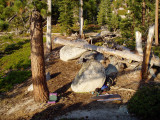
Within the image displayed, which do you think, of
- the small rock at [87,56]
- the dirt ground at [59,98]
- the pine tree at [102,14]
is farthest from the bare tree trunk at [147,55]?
the pine tree at [102,14]

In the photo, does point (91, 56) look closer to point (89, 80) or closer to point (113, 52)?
point (113, 52)

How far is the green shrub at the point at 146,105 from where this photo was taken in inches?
196

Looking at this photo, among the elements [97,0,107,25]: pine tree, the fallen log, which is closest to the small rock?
the fallen log

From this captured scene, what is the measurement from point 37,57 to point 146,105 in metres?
4.85

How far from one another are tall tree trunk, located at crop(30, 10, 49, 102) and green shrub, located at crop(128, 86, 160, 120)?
3978mm

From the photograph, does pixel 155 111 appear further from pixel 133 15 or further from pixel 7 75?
pixel 133 15

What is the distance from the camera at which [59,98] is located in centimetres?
739

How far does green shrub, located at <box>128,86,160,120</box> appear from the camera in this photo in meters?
4.98

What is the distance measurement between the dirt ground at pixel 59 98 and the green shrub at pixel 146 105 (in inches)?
26.3

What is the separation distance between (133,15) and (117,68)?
1428cm

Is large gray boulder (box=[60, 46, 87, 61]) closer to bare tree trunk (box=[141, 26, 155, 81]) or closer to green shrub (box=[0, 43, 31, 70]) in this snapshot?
green shrub (box=[0, 43, 31, 70])

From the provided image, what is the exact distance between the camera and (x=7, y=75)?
1152cm

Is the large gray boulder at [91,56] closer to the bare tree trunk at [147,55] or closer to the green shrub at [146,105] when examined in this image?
the bare tree trunk at [147,55]

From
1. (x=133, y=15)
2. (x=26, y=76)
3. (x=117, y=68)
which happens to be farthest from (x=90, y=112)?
(x=133, y=15)
